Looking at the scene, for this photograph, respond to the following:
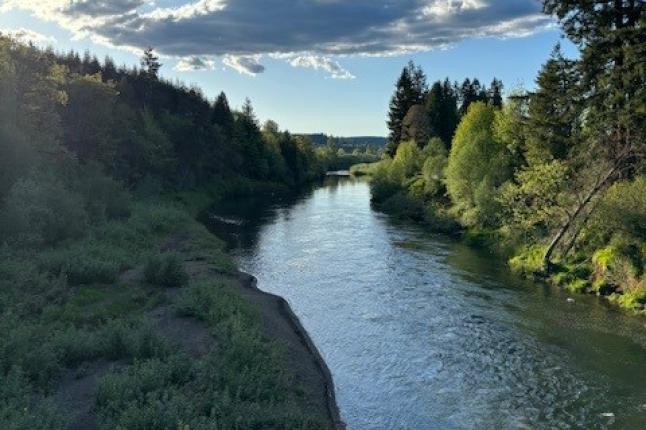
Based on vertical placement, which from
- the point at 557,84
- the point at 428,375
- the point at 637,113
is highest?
the point at 557,84

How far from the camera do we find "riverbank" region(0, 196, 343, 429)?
1204 centimetres

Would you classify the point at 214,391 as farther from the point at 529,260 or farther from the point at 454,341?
the point at 529,260

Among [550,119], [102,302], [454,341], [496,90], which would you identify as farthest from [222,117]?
[454,341]

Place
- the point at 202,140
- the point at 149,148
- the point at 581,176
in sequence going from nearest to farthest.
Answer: the point at 581,176, the point at 149,148, the point at 202,140

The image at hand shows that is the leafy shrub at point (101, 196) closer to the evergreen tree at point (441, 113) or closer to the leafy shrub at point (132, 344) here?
the leafy shrub at point (132, 344)

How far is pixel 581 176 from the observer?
3281 cm

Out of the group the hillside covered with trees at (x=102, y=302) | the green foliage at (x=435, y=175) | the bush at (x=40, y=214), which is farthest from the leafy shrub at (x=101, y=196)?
the green foliage at (x=435, y=175)

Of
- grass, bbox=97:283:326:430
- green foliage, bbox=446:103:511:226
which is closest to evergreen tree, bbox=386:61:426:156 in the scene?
green foliage, bbox=446:103:511:226

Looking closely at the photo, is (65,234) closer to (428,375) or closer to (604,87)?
(428,375)

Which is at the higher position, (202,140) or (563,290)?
(202,140)

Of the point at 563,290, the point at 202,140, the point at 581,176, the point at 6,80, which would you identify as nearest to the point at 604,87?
the point at 581,176

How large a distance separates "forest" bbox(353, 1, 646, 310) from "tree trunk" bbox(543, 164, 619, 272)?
2.6 inches

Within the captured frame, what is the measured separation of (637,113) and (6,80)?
35.2m

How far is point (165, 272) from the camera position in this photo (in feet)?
83.3
